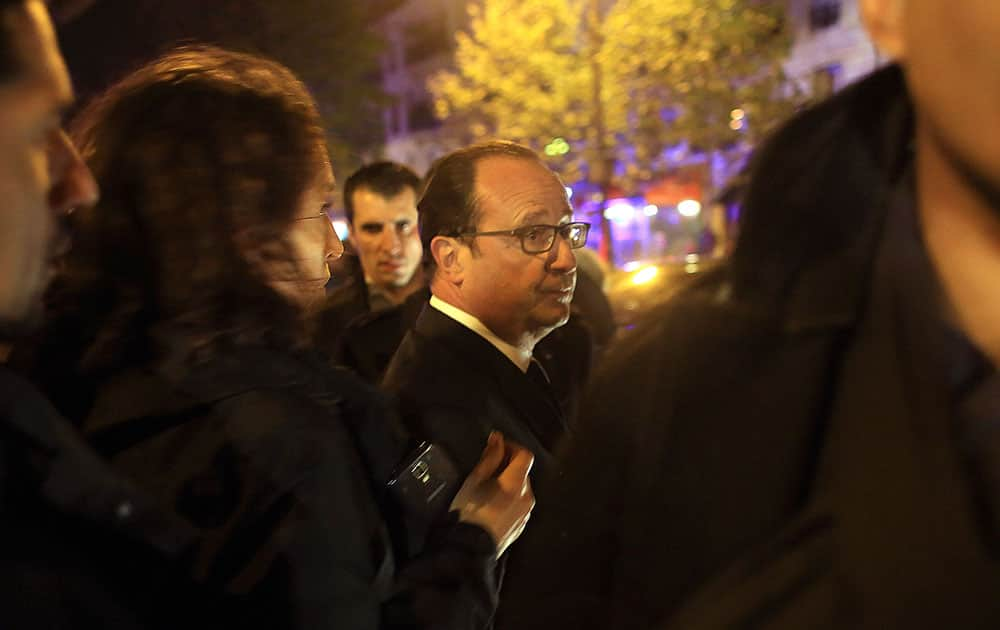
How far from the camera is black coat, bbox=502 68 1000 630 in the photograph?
89cm

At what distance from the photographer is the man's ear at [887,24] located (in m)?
0.99

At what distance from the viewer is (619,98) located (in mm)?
20562

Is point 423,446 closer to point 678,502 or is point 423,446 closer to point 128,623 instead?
point 128,623

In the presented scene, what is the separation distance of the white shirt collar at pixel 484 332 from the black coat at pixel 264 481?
42.9 inches

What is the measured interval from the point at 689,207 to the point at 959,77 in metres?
25.9

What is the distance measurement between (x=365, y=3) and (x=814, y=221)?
602 inches

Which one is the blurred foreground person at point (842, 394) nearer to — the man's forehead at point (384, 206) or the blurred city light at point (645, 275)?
the man's forehead at point (384, 206)

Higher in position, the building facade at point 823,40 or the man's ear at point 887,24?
the building facade at point 823,40

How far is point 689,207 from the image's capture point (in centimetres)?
2602

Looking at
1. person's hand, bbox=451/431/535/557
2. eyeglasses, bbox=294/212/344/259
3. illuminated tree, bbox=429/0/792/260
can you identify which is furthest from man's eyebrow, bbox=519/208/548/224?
illuminated tree, bbox=429/0/792/260

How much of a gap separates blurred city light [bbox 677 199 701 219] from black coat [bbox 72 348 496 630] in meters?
24.8

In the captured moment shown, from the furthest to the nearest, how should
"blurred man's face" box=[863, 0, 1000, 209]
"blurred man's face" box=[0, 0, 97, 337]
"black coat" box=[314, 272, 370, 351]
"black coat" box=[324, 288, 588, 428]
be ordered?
"black coat" box=[314, 272, 370, 351]
"black coat" box=[324, 288, 588, 428]
"blurred man's face" box=[0, 0, 97, 337]
"blurred man's face" box=[863, 0, 1000, 209]

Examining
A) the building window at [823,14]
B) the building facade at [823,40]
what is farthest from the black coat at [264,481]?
the building window at [823,14]

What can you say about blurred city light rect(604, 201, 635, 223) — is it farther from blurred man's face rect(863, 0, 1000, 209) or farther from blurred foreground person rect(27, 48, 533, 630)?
blurred man's face rect(863, 0, 1000, 209)
